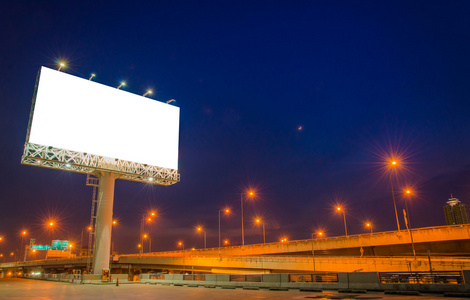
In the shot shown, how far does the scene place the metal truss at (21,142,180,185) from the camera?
44.2m

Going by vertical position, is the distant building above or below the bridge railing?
above

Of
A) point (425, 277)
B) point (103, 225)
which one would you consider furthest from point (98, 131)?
point (425, 277)

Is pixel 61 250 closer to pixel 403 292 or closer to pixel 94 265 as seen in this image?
pixel 94 265

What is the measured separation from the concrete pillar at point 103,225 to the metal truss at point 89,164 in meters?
2.00

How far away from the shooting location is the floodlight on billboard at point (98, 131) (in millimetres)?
44656

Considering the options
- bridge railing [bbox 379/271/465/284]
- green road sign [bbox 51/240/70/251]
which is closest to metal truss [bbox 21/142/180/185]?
bridge railing [bbox 379/271/465/284]

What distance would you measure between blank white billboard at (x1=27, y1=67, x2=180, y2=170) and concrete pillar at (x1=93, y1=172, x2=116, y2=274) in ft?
14.2

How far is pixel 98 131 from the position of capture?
48.6m

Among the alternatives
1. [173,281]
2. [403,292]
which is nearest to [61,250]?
[173,281]

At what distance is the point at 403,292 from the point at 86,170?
42180mm

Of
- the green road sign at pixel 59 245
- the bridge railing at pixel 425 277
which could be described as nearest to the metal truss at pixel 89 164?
the bridge railing at pixel 425 277

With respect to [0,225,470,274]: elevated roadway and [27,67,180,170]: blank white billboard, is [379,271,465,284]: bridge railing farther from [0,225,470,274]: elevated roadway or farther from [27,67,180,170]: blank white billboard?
[27,67,180,170]: blank white billboard

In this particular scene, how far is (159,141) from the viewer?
54.9 metres

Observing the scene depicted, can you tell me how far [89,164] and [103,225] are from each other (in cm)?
841
